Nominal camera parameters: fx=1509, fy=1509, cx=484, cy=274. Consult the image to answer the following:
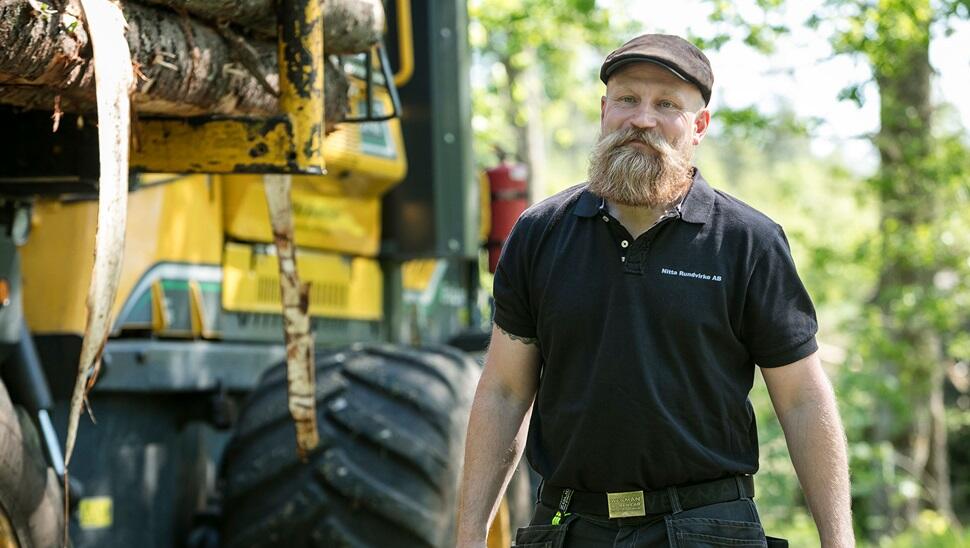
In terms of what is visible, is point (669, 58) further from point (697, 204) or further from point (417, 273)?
point (417, 273)

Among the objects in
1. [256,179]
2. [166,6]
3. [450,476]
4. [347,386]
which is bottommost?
[450,476]

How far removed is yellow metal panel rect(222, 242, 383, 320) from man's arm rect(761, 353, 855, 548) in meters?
2.24

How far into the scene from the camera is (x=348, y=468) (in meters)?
5.21

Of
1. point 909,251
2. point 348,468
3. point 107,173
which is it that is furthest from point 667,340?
point 909,251

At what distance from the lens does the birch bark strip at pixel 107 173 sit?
3.19 meters

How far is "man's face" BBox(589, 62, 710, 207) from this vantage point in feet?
11.5

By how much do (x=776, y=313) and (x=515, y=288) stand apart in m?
0.64

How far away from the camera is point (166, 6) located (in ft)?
12.5

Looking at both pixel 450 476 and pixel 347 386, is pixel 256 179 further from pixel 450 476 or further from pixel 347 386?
pixel 450 476

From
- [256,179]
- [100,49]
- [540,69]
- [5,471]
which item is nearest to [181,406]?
[256,179]

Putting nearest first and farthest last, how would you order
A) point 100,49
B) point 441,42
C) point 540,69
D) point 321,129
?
1. point 100,49
2. point 321,129
3. point 441,42
4. point 540,69

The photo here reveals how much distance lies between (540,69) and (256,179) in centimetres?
2181

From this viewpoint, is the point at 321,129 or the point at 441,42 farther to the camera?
the point at 441,42

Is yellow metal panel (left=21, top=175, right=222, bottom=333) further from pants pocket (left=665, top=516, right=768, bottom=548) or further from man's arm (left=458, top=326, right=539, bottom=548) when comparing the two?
pants pocket (left=665, top=516, right=768, bottom=548)
